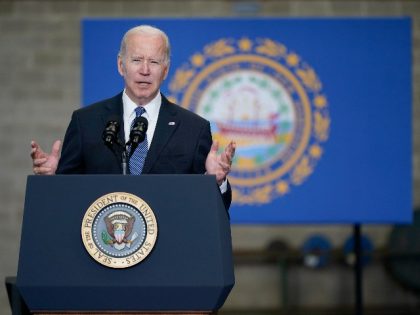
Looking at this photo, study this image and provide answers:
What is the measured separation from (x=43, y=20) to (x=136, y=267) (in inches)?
211

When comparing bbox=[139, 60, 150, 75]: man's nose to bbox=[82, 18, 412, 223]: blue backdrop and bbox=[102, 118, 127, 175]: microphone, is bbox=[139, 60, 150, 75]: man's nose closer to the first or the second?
bbox=[102, 118, 127, 175]: microphone

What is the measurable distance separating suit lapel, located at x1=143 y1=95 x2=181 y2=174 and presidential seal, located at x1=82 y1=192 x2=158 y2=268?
0.32 m

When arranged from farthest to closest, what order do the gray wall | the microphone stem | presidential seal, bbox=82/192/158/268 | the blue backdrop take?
the gray wall
the blue backdrop
the microphone stem
presidential seal, bbox=82/192/158/268

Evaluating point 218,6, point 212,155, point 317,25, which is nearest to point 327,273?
point 218,6

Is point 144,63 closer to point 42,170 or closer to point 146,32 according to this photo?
point 146,32

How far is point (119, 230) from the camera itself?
6.75 ft

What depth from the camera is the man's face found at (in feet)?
7.88

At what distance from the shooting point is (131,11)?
23.5 ft

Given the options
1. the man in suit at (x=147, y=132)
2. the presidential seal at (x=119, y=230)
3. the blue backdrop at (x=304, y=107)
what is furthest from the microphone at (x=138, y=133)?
the blue backdrop at (x=304, y=107)

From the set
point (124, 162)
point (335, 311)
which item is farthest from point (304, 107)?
point (124, 162)

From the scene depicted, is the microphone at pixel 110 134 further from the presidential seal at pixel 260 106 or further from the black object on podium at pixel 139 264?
the presidential seal at pixel 260 106

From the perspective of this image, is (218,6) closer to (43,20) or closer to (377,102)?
(43,20)

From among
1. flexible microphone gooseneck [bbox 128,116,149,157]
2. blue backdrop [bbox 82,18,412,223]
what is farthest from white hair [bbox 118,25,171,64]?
blue backdrop [bbox 82,18,412,223]

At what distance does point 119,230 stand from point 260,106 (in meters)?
3.20
